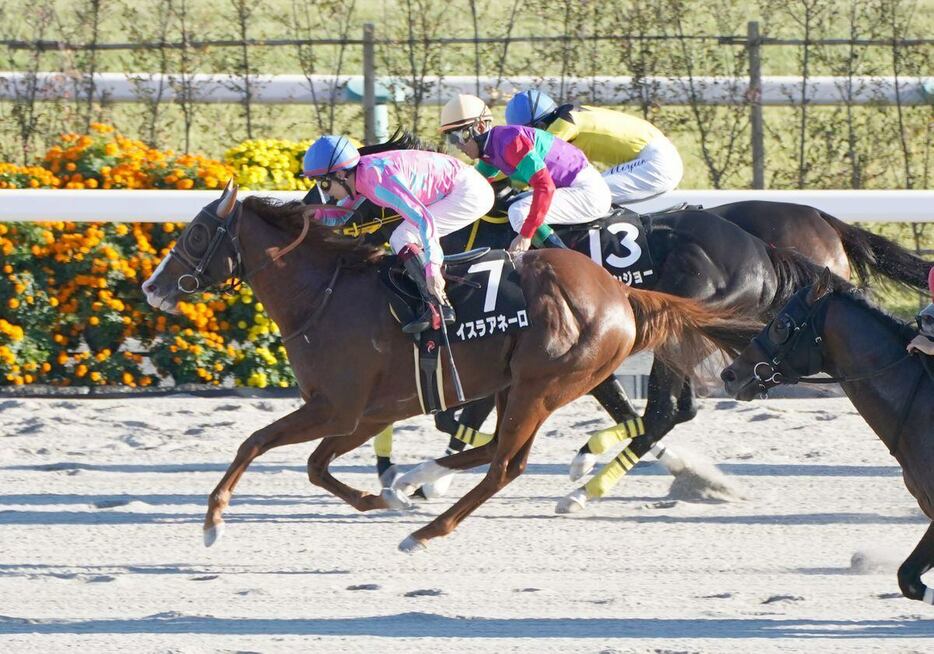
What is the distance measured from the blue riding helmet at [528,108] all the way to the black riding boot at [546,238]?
31.2 inches

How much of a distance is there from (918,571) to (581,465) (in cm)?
208

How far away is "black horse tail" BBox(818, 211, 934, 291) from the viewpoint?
7031mm

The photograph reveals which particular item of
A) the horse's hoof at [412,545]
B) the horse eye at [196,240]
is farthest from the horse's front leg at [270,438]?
the horse eye at [196,240]

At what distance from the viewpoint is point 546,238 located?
638 cm

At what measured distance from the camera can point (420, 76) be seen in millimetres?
10367

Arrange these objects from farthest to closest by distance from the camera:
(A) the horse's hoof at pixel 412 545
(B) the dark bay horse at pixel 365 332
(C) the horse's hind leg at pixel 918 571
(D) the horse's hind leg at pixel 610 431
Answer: (D) the horse's hind leg at pixel 610 431 < (B) the dark bay horse at pixel 365 332 < (A) the horse's hoof at pixel 412 545 < (C) the horse's hind leg at pixel 918 571

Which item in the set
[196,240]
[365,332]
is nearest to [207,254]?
[196,240]

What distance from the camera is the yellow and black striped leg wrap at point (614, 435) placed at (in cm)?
A: 645

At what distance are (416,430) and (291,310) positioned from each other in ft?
6.78

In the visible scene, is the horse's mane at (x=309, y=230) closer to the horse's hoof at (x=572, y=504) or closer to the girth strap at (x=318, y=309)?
the girth strap at (x=318, y=309)

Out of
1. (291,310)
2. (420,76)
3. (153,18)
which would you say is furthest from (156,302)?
(153,18)

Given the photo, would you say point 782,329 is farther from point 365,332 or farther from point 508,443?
point 365,332

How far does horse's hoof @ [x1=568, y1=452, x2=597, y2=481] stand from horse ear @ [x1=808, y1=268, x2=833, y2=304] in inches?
68.8

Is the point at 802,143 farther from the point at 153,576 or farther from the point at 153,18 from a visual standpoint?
the point at 153,576
